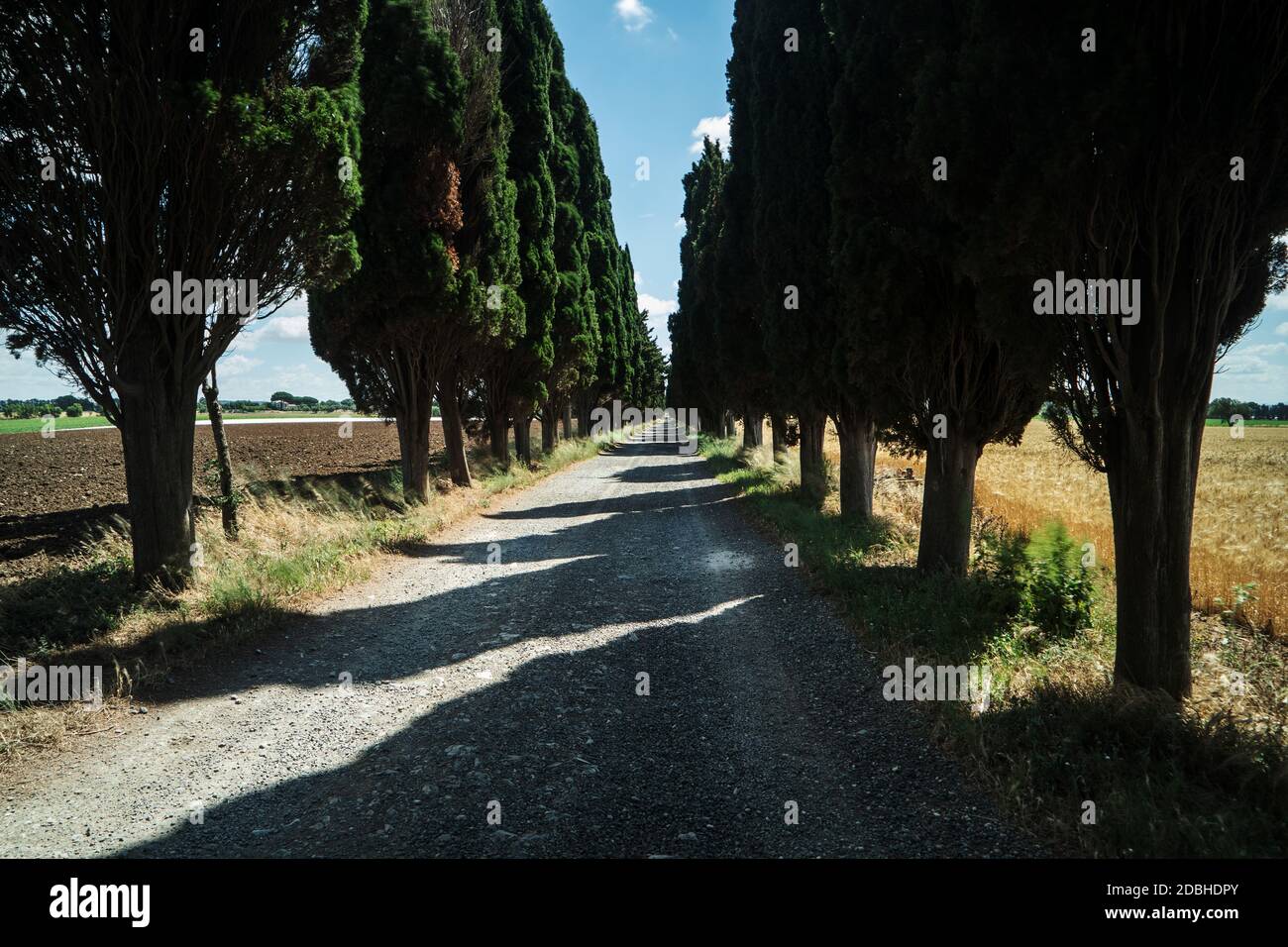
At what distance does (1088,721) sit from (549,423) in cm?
2969

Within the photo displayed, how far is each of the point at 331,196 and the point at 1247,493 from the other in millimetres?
20105

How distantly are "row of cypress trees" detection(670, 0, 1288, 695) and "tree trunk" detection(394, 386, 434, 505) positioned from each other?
9.44 meters

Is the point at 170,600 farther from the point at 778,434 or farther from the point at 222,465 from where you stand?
the point at 778,434

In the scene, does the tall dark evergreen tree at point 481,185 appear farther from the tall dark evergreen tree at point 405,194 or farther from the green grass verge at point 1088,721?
the green grass verge at point 1088,721

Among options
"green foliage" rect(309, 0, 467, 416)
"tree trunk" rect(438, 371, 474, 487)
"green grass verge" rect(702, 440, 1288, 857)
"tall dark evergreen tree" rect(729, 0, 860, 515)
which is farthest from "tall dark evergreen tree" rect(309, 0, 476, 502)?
"green grass verge" rect(702, 440, 1288, 857)

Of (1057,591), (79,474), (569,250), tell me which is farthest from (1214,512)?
(79,474)

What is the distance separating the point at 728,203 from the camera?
19.2 m

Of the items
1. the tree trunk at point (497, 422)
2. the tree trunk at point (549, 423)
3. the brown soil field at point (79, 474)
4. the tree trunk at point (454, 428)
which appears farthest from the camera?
the tree trunk at point (549, 423)

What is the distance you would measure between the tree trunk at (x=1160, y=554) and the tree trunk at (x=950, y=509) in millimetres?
3417

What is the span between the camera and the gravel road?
3531 mm

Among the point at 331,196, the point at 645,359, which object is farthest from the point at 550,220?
the point at 645,359

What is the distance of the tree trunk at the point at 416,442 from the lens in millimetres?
14742

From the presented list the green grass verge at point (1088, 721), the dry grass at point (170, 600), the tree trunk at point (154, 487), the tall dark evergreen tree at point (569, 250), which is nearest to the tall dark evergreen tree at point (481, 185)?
the dry grass at point (170, 600)
